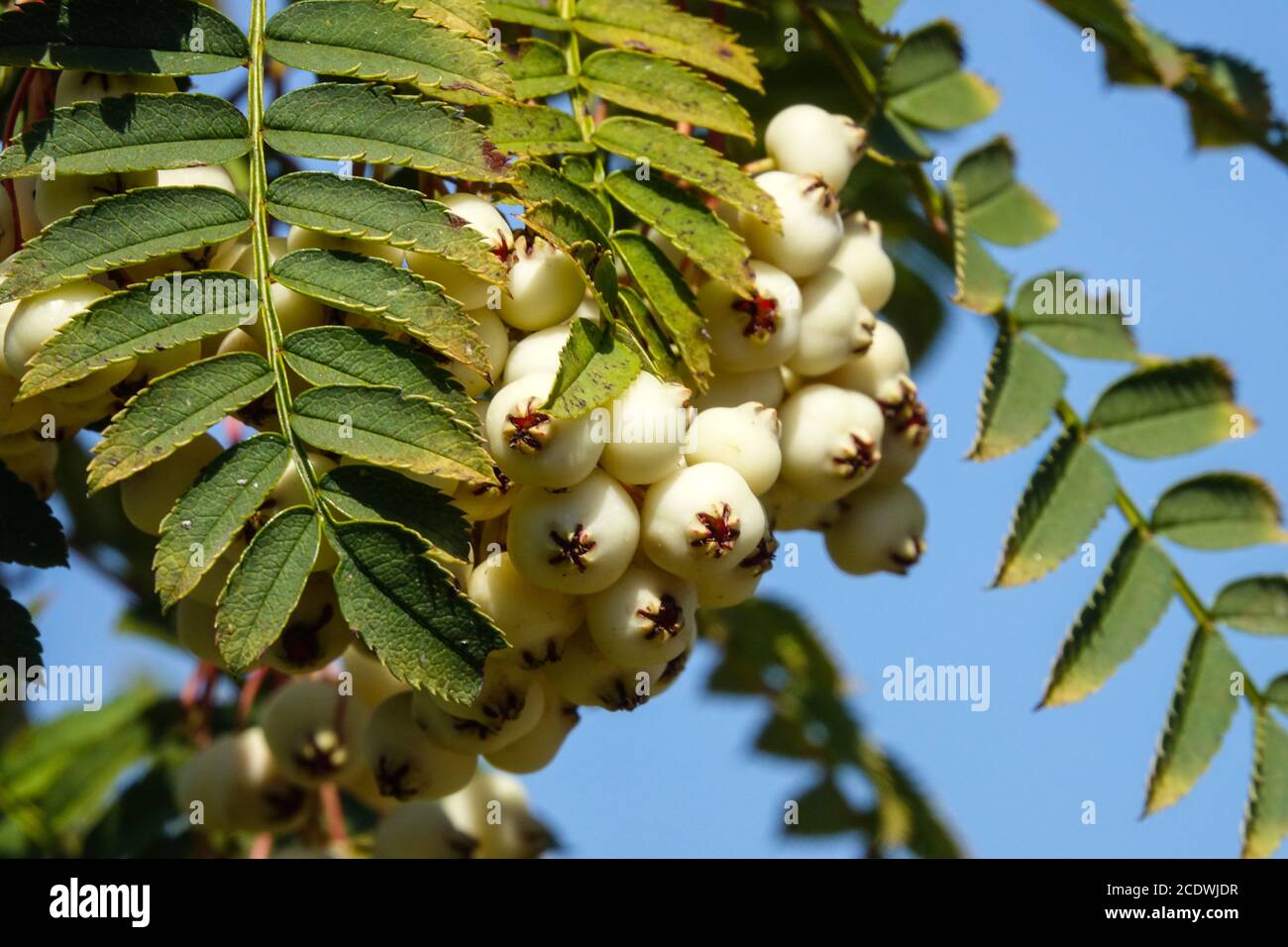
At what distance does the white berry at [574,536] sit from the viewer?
153 cm

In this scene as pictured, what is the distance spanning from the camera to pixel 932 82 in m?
2.16

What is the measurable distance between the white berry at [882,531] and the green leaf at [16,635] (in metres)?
1.03

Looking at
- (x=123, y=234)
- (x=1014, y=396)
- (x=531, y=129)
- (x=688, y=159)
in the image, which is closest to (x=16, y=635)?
(x=123, y=234)

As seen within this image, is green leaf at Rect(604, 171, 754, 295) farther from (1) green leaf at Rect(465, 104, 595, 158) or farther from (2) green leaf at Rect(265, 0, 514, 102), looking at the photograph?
(2) green leaf at Rect(265, 0, 514, 102)

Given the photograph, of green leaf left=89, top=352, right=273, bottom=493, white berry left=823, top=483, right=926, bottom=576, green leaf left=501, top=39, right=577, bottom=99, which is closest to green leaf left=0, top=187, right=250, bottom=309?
green leaf left=89, top=352, right=273, bottom=493

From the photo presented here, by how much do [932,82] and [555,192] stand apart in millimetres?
818

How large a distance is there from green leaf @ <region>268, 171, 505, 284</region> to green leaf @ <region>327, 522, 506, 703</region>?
282mm

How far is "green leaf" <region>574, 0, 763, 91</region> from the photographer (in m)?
1.80

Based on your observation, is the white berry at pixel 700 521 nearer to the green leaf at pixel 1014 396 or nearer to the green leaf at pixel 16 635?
the green leaf at pixel 1014 396

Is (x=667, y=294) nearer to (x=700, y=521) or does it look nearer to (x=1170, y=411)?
(x=700, y=521)
